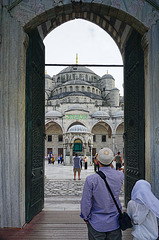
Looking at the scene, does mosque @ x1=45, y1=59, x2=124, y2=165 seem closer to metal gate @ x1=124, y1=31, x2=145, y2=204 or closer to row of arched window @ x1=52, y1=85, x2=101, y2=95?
row of arched window @ x1=52, y1=85, x2=101, y2=95

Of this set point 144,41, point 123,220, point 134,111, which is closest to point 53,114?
point 134,111

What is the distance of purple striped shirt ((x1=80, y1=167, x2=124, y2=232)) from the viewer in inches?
75.2

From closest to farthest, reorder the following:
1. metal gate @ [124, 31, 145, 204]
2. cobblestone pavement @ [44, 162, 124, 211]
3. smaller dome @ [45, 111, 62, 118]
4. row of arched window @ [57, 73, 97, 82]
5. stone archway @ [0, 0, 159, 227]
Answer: stone archway @ [0, 0, 159, 227] → metal gate @ [124, 31, 145, 204] → cobblestone pavement @ [44, 162, 124, 211] → smaller dome @ [45, 111, 62, 118] → row of arched window @ [57, 73, 97, 82]

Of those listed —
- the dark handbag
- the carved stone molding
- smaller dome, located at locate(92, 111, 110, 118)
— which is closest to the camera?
the dark handbag

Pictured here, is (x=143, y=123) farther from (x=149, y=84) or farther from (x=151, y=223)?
(x=151, y=223)

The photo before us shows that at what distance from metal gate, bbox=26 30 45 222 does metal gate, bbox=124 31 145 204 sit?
180cm

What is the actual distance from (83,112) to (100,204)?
33394mm

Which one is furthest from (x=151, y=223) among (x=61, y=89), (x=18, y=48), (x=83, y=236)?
(x=61, y=89)

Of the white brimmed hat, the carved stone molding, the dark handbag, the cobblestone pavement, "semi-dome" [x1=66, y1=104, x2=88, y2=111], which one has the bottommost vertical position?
the cobblestone pavement

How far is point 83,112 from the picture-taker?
35.2 meters

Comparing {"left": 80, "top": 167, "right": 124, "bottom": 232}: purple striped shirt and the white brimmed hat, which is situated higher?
the white brimmed hat

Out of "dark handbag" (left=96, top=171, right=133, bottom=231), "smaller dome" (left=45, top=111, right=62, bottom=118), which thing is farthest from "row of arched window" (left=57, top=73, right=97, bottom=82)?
"dark handbag" (left=96, top=171, right=133, bottom=231)

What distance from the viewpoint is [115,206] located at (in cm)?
198

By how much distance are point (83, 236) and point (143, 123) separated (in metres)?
1.98
